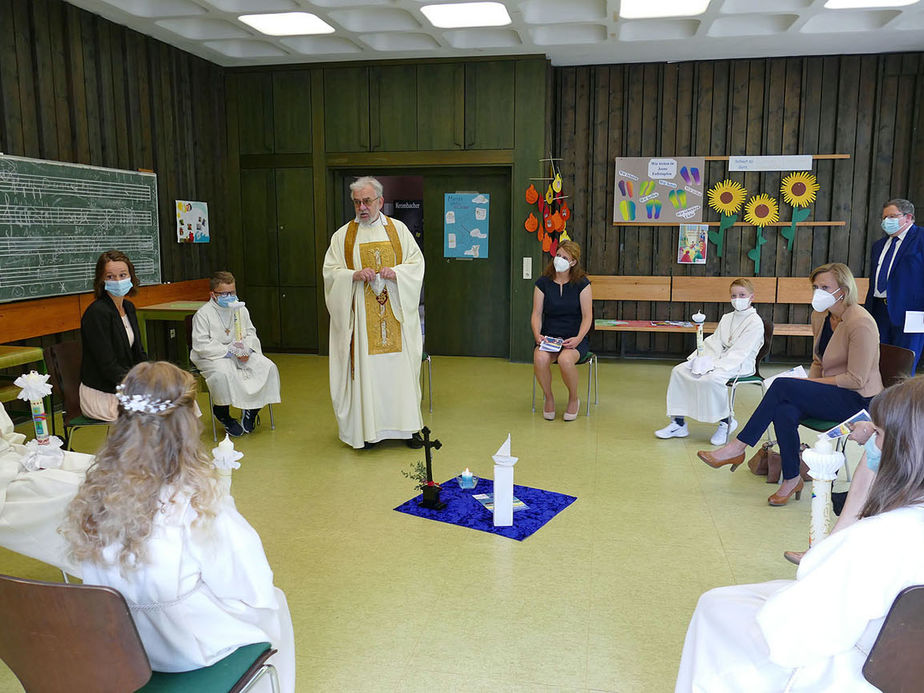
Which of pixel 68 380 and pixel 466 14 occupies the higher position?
pixel 466 14

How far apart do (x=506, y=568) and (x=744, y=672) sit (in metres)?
1.57

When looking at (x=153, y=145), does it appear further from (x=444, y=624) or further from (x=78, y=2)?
(x=444, y=624)

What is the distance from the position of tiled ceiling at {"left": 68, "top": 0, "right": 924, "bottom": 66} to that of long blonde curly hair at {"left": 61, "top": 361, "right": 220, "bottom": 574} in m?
5.11

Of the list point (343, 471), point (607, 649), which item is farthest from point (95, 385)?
point (607, 649)

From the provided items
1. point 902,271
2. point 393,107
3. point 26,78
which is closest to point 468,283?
point 393,107

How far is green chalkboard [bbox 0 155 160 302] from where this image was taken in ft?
17.7

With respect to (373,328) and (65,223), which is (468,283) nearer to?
(373,328)

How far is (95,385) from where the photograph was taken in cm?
418

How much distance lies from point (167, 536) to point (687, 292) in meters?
7.03

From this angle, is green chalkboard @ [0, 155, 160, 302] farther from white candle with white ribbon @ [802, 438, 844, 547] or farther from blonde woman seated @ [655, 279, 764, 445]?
white candle with white ribbon @ [802, 438, 844, 547]

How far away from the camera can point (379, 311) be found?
16.0 feet

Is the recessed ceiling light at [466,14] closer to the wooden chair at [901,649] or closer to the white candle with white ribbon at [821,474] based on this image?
the white candle with white ribbon at [821,474]

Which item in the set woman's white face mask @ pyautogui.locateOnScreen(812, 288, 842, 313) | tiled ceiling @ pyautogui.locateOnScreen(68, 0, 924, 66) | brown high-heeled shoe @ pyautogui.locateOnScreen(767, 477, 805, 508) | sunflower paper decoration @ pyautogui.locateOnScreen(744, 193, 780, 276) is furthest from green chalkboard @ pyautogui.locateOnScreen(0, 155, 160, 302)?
sunflower paper decoration @ pyautogui.locateOnScreen(744, 193, 780, 276)

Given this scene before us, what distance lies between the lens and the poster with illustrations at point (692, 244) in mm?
7891
